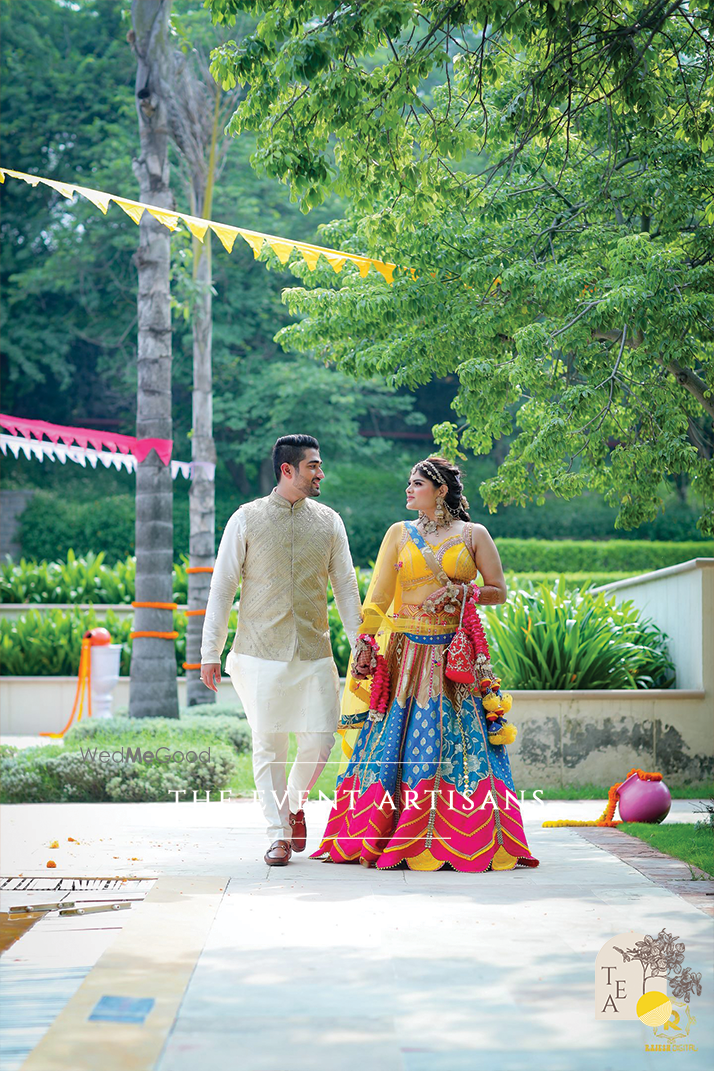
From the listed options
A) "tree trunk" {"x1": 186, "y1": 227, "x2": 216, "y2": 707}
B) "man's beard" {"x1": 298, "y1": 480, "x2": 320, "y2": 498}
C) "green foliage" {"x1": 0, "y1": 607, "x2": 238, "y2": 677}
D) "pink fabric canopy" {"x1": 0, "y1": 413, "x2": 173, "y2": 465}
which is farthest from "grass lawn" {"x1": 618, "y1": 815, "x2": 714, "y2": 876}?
"green foliage" {"x1": 0, "y1": 607, "x2": 238, "y2": 677}

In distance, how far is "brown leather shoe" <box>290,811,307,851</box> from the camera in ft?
19.4

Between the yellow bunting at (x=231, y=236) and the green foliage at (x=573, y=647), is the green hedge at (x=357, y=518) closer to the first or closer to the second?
the green foliage at (x=573, y=647)

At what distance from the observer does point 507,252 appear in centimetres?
793

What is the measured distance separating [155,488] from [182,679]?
3968 millimetres

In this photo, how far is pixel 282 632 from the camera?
5.84 metres

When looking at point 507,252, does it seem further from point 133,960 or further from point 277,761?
point 133,960

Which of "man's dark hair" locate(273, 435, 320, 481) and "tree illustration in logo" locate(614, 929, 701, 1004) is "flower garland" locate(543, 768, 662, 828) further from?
"tree illustration in logo" locate(614, 929, 701, 1004)

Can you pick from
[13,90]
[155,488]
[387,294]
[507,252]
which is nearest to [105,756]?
[155,488]

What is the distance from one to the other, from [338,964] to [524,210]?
6.13 meters

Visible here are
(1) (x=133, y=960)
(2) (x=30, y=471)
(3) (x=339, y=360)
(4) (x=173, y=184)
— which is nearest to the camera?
(1) (x=133, y=960)

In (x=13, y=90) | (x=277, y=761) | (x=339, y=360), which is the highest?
(x=13, y=90)

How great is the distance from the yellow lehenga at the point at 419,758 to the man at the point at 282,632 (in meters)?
0.23

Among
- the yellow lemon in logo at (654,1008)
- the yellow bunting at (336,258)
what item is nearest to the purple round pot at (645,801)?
the yellow lemon in logo at (654,1008)

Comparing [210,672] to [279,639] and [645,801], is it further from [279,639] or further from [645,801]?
[645,801]
